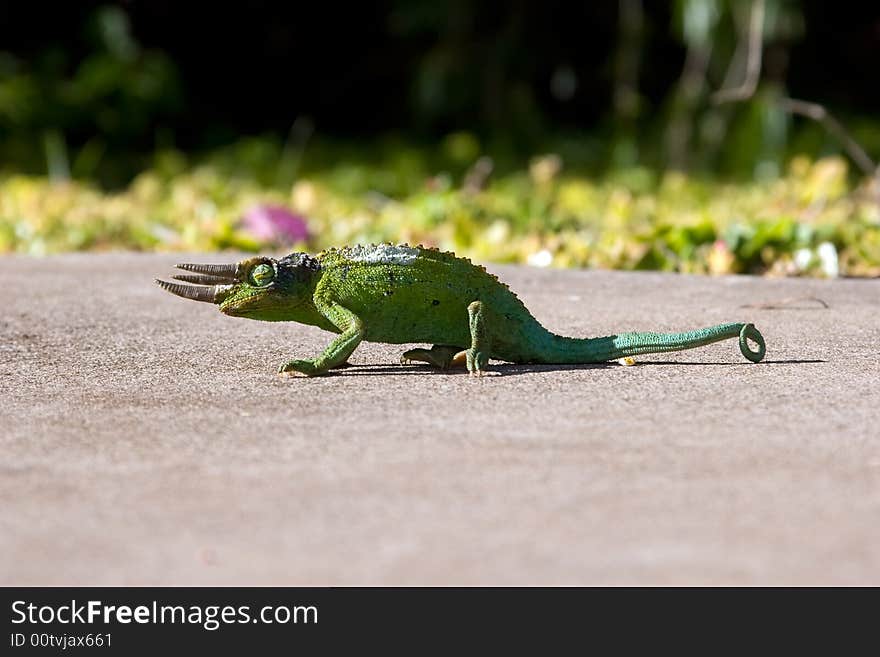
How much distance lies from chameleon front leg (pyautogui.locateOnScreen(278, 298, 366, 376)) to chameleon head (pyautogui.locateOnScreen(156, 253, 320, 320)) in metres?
0.13

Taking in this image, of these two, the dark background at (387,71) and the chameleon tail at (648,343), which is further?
the dark background at (387,71)

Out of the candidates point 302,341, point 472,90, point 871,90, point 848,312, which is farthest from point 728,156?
point 302,341

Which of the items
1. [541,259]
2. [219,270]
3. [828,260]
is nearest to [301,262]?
[219,270]

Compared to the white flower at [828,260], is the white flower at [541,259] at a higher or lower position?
higher

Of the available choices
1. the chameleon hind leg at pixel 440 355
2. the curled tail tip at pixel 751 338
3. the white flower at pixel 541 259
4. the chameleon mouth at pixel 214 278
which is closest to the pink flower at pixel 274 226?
the white flower at pixel 541 259

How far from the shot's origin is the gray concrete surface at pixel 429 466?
7.47 ft

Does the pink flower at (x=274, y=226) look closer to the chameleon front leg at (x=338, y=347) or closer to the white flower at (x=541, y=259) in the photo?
the white flower at (x=541, y=259)

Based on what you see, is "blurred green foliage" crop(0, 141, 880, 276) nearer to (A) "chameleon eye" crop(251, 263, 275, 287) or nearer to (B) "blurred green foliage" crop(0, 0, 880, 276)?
(B) "blurred green foliage" crop(0, 0, 880, 276)

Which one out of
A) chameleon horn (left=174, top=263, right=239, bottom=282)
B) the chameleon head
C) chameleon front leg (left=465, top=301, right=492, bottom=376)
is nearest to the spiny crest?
the chameleon head

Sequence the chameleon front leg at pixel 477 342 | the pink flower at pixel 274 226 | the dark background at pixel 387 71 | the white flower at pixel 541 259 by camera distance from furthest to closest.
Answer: the dark background at pixel 387 71 → the pink flower at pixel 274 226 → the white flower at pixel 541 259 → the chameleon front leg at pixel 477 342

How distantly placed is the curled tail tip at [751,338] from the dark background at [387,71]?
8.33m

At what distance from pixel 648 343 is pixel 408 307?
2.12 feet

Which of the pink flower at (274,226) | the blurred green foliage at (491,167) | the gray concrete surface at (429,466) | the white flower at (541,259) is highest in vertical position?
the blurred green foliage at (491,167)

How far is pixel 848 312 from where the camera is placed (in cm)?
475
